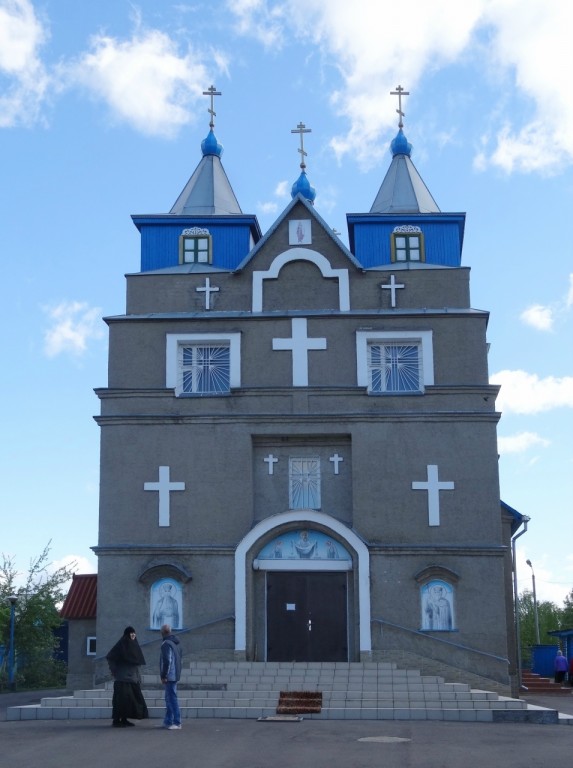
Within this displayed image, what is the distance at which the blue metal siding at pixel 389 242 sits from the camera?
26.7 m

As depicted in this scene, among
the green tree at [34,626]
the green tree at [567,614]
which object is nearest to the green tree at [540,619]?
the green tree at [567,614]

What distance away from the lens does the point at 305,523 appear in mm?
24109

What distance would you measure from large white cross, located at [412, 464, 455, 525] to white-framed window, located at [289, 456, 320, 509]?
219 centimetres

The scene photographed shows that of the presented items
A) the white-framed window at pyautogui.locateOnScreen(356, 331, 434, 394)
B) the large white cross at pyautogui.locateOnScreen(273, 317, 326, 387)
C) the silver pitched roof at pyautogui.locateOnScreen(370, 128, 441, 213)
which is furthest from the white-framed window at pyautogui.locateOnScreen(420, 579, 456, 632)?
the silver pitched roof at pyautogui.locateOnScreen(370, 128, 441, 213)

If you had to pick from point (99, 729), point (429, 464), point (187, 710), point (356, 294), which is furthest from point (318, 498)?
point (99, 729)

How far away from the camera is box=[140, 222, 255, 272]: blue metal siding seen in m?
27.0

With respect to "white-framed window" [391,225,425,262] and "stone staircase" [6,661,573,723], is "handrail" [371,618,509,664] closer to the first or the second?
"stone staircase" [6,661,573,723]

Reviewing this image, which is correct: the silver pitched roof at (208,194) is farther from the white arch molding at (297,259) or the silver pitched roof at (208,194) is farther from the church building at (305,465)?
the white arch molding at (297,259)

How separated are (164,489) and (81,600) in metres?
6.57

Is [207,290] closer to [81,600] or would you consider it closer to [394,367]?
[394,367]

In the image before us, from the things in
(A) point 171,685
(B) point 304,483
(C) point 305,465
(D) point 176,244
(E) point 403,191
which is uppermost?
(E) point 403,191

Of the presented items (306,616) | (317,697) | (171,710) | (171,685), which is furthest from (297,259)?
(171,710)

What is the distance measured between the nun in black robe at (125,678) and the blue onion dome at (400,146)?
675 inches

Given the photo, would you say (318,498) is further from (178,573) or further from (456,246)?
(456,246)
